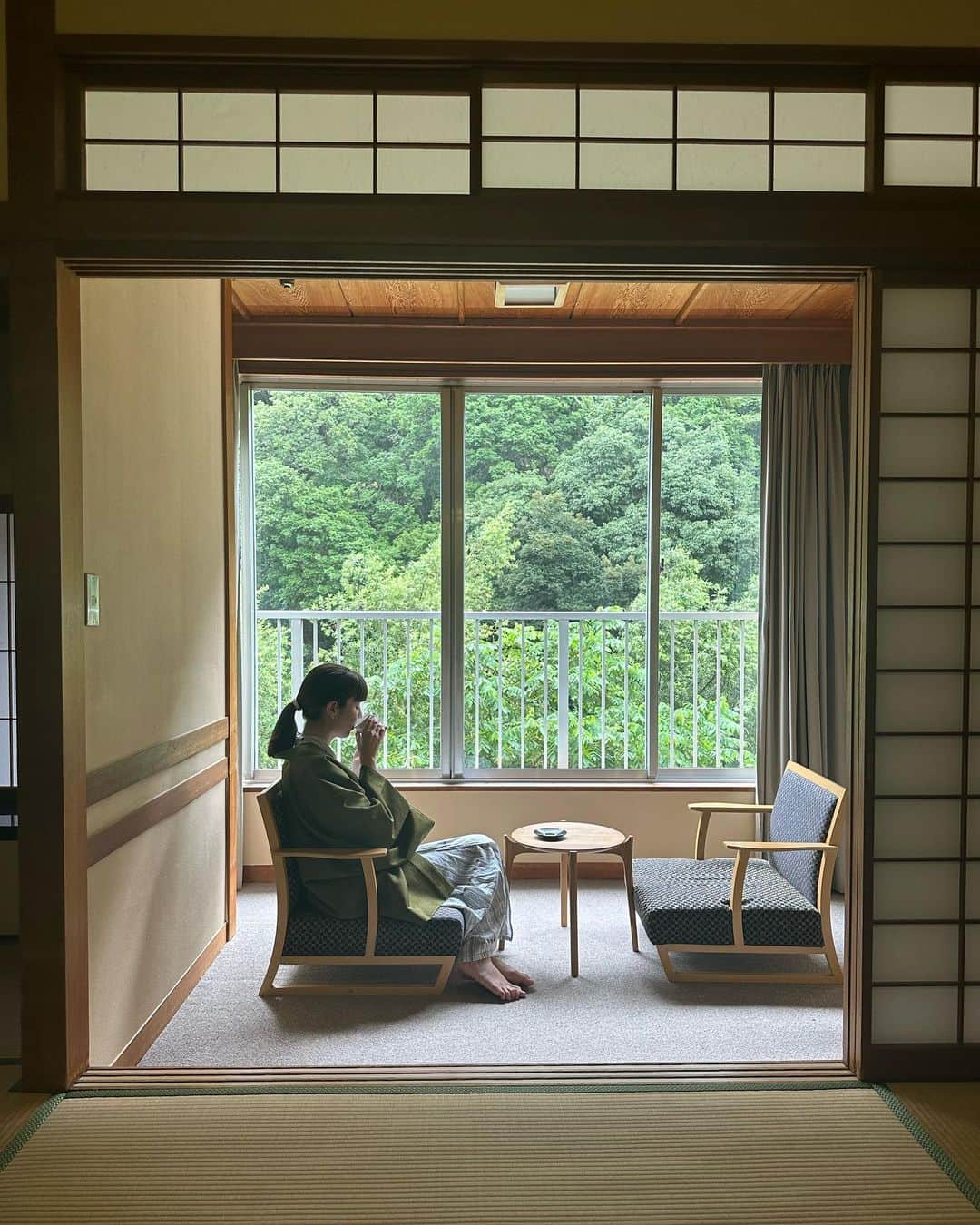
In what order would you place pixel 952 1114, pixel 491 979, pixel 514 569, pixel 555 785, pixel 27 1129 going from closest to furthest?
pixel 27 1129, pixel 952 1114, pixel 491 979, pixel 555 785, pixel 514 569

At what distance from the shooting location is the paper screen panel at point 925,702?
8.15 feet

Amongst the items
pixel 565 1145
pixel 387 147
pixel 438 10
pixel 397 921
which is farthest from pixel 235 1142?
pixel 438 10

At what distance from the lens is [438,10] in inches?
90.2

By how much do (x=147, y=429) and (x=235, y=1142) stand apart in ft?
6.82

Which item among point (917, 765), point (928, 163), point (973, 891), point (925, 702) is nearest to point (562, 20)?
point (928, 163)

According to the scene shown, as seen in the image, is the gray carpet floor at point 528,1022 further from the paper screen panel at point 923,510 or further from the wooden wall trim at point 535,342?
the wooden wall trim at point 535,342

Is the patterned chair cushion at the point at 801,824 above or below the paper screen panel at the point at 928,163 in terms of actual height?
below

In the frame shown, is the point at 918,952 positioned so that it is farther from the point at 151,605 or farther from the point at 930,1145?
the point at 151,605

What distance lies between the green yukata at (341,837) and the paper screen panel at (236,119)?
77.8 inches

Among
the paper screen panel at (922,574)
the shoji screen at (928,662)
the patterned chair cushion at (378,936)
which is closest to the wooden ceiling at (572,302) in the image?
the shoji screen at (928,662)

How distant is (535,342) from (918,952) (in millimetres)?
3336

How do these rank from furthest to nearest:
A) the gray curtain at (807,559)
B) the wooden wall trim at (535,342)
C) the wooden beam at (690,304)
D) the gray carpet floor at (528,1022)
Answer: the gray curtain at (807,559) → the wooden wall trim at (535,342) → the wooden beam at (690,304) → the gray carpet floor at (528,1022)

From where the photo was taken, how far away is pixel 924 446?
8.17ft

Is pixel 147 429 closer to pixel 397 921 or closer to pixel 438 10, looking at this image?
pixel 438 10
